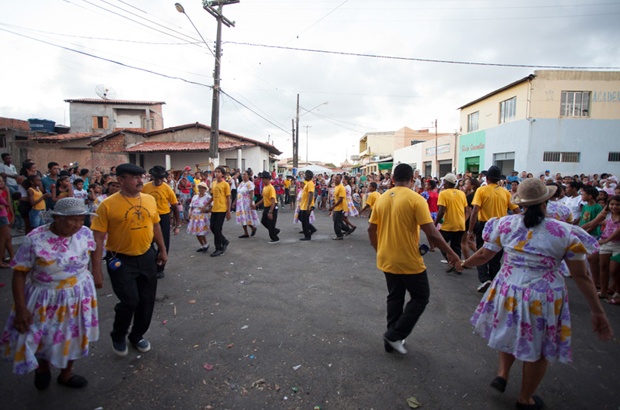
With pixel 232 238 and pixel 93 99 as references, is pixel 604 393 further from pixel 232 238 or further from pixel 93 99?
pixel 93 99

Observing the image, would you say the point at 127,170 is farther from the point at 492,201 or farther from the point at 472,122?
the point at 472,122

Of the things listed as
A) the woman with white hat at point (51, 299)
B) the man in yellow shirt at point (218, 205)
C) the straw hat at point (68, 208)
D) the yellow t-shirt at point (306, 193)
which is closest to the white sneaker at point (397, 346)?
the woman with white hat at point (51, 299)

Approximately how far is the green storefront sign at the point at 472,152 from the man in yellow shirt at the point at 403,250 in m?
21.9

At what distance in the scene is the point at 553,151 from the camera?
709 inches

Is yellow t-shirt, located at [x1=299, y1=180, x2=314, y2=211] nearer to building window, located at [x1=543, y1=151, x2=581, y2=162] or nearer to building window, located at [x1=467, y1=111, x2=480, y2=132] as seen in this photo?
building window, located at [x1=543, y1=151, x2=581, y2=162]

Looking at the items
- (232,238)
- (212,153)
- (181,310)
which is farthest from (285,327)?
(212,153)

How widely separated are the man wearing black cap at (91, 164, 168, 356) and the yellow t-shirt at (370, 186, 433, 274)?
237cm

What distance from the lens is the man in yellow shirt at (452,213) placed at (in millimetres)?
5980

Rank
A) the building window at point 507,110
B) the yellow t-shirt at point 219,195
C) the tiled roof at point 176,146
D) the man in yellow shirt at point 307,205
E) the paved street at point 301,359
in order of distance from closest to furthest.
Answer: the paved street at point 301,359, the yellow t-shirt at point 219,195, the man in yellow shirt at point 307,205, the building window at point 507,110, the tiled roof at point 176,146

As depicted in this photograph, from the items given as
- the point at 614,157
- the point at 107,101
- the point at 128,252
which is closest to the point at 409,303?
the point at 128,252

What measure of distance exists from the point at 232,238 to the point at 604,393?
26.2ft

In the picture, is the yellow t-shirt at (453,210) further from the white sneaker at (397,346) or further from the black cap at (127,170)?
the black cap at (127,170)

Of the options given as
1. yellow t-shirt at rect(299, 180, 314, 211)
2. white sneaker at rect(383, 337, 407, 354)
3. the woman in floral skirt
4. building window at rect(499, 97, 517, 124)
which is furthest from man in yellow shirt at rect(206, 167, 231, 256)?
building window at rect(499, 97, 517, 124)

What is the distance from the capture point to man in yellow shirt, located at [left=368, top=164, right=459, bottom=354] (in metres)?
3.12
